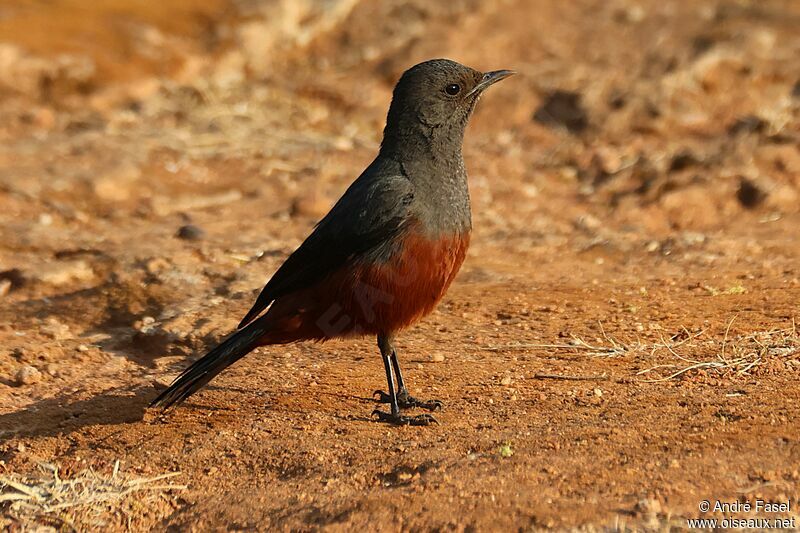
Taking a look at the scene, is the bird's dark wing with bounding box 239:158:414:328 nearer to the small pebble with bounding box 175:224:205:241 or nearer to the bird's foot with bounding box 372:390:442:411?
the bird's foot with bounding box 372:390:442:411

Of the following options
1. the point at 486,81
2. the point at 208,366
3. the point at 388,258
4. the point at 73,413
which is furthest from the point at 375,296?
the point at 73,413

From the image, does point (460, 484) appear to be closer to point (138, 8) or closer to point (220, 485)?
point (220, 485)

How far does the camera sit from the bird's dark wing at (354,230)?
17.8ft

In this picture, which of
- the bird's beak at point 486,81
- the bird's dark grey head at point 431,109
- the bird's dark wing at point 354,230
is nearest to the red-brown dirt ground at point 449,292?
the bird's dark wing at point 354,230

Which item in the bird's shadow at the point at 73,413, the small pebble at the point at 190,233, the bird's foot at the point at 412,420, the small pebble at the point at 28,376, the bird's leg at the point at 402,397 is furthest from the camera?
the small pebble at the point at 190,233

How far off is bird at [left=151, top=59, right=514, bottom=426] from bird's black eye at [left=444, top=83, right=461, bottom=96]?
0.15 feet

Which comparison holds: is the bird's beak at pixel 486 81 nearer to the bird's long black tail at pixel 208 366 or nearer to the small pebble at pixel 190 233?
the bird's long black tail at pixel 208 366

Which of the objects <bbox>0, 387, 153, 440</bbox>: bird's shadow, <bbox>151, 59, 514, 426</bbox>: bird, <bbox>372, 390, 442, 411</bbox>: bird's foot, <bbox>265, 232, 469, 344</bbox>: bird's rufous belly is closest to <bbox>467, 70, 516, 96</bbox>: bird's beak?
<bbox>151, 59, 514, 426</bbox>: bird

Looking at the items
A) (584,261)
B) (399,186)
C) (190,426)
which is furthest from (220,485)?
(584,261)

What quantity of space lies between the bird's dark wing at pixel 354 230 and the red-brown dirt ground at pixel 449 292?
0.66m

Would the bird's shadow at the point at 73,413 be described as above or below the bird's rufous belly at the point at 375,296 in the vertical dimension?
below

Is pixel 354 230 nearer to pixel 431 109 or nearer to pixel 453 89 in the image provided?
pixel 431 109

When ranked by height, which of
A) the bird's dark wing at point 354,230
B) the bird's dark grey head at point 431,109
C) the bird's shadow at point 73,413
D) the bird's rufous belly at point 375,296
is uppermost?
the bird's dark grey head at point 431,109

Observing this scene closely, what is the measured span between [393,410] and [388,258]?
78 centimetres
